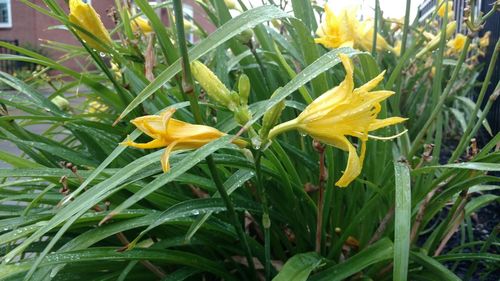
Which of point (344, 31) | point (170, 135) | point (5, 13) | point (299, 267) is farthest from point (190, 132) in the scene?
point (5, 13)

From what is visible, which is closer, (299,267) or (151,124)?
(151,124)

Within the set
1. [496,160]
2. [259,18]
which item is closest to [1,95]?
[259,18]

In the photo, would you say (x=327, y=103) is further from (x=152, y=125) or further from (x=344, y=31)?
(x=344, y=31)

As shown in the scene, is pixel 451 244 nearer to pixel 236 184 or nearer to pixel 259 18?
pixel 236 184

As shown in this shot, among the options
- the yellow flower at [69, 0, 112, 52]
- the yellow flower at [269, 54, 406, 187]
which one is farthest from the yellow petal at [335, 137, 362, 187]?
the yellow flower at [69, 0, 112, 52]

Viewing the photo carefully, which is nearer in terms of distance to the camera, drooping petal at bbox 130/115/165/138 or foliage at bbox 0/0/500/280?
drooping petal at bbox 130/115/165/138

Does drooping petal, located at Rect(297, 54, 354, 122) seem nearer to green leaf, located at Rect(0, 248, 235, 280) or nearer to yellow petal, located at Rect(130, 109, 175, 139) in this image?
yellow petal, located at Rect(130, 109, 175, 139)
